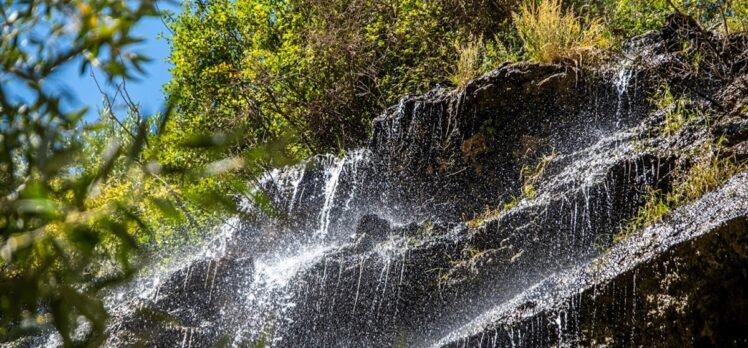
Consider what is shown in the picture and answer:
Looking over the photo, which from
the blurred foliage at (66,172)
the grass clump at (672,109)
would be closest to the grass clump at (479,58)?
the grass clump at (672,109)

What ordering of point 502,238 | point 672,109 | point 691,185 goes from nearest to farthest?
1. point 691,185
2. point 502,238
3. point 672,109

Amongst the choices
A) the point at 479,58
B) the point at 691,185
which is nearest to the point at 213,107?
the point at 479,58

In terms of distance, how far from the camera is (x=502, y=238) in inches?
251

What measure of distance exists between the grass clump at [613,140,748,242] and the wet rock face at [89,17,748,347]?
12cm

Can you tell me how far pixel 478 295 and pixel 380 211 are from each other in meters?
2.47

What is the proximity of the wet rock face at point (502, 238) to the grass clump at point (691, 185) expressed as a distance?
0.12m

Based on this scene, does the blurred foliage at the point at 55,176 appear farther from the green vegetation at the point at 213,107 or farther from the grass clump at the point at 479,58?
the grass clump at the point at 479,58

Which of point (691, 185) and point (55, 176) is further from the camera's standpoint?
point (691, 185)

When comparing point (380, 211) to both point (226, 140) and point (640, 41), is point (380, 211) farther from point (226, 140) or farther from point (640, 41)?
point (226, 140)

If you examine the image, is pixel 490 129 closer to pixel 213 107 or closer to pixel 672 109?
pixel 672 109

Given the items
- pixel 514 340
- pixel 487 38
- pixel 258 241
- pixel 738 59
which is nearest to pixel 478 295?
pixel 514 340

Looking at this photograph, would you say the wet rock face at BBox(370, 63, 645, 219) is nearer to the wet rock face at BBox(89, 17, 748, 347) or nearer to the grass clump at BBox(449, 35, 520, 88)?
the wet rock face at BBox(89, 17, 748, 347)

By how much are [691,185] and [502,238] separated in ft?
5.03

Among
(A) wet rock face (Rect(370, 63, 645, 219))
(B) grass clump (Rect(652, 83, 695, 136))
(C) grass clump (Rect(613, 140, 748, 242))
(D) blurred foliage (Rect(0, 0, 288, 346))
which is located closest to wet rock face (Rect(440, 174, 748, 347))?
(C) grass clump (Rect(613, 140, 748, 242))
